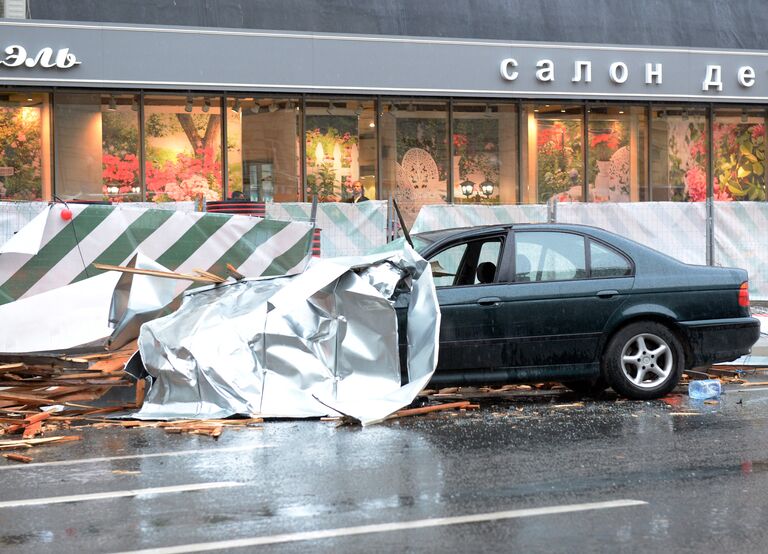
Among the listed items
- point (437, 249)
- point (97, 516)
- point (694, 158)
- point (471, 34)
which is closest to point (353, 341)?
point (437, 249)

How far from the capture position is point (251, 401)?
884 centimetres

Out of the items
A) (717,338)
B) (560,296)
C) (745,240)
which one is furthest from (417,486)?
(745,240)

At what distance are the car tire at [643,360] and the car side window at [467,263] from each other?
126cm

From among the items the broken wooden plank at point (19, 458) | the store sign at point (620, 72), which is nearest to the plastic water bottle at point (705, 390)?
the broken wooden plank at point (19, 458)

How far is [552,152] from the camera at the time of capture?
2145cm

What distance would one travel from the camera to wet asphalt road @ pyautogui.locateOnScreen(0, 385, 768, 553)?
209 inches

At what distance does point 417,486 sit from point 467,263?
12.8ft

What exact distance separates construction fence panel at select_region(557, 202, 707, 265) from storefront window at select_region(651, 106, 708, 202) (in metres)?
5.52

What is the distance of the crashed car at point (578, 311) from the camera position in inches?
363

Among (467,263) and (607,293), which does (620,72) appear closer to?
(467,263)

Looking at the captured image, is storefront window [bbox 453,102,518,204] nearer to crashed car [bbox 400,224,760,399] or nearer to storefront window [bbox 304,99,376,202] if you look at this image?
storefront window [bbox 304,99,376,202]

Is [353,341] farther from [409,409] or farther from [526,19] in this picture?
[526,19]

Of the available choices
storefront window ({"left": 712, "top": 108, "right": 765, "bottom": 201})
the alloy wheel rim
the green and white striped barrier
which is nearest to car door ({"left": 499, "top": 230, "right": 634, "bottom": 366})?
the alloy wheel rim

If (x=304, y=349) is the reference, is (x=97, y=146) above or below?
above
